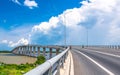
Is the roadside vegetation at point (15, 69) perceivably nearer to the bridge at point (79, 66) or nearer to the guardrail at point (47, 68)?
the bridge at point (79, 66)

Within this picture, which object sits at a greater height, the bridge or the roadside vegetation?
the bridge

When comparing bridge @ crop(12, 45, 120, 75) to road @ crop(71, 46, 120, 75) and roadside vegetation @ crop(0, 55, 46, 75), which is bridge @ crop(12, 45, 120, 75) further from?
roadside vegetation @ crop(0, 55, 46, 75)

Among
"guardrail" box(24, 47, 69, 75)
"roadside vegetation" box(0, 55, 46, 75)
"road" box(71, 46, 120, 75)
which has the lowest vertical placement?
"roadside vegetation" box(0, 55, 46, 75)

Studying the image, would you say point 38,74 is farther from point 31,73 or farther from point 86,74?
point 86,74

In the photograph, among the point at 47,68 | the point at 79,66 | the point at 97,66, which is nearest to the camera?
the point at 47,68

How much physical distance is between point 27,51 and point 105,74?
597 ft

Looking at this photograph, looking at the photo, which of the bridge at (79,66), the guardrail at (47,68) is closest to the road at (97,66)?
the bridge at (79,66)

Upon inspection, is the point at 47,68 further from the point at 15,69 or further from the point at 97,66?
the point at 15,69

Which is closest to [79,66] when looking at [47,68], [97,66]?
[97,66]

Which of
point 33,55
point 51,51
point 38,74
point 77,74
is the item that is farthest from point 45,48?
point 38,74

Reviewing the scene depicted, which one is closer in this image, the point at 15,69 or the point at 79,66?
the point at 79,66

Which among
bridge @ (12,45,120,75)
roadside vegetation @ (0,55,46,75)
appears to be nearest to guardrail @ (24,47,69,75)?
bridge @ (12,45,120,75)

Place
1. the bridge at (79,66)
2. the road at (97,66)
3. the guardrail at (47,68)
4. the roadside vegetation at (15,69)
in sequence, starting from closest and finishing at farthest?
the guardrail at (47,68)
the bridge at (79,66)
the road at (97,66)
the roadside vegetation at (15,69)

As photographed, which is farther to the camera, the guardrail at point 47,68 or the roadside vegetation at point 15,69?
the roadside vegetation at point 15,69
